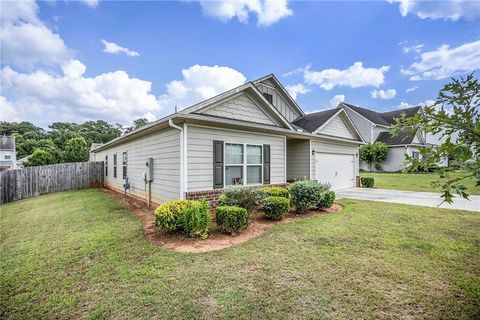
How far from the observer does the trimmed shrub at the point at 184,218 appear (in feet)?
16.8

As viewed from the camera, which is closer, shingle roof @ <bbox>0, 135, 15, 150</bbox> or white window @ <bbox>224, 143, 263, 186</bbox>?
white window @ <bbox>224, 143, 263, 186</bbox>

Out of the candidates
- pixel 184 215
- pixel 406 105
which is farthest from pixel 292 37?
pixel 406 105

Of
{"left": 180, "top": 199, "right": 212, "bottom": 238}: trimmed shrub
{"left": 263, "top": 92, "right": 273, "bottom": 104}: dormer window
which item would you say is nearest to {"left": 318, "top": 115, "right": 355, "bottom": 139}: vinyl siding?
{"left": 263, "top": 92, "right": 273, "bottom": 104}: dormer window

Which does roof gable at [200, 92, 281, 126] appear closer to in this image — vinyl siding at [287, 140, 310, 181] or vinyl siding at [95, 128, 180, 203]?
vinyl siding at [95, 128, 180, 203]

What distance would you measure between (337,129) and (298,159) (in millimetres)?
3255

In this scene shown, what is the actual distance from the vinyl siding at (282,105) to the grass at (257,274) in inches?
356

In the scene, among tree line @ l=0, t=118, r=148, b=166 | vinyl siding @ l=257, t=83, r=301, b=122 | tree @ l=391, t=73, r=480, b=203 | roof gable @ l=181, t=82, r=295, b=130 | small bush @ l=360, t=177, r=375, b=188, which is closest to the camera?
tree @ l=391, t=73, r=480, b=203

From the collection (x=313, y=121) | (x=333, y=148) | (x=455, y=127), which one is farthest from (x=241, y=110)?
(x=333, y=148)

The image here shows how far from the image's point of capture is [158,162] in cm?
849

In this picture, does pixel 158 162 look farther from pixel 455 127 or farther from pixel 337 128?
pixel 337 128

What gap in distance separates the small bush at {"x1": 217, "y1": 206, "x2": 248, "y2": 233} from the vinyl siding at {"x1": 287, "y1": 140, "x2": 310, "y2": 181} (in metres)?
7.23

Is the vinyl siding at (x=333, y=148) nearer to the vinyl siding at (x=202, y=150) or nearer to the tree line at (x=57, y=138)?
the vinyl siding at (x=202, y=150)

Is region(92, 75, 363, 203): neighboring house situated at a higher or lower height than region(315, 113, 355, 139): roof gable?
lower

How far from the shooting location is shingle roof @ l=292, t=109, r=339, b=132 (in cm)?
1220
